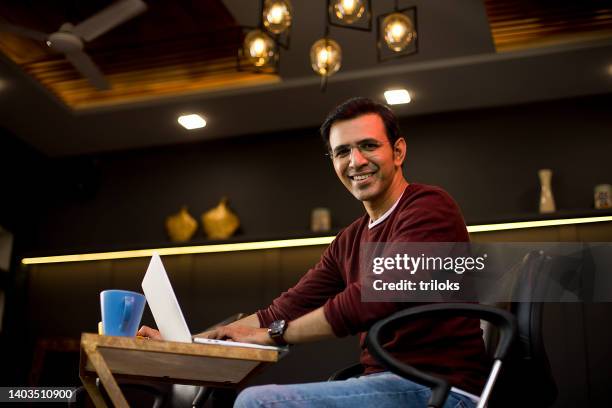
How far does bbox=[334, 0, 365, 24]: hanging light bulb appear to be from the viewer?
334cm

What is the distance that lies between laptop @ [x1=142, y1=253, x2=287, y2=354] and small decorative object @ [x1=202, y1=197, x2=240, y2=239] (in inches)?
148

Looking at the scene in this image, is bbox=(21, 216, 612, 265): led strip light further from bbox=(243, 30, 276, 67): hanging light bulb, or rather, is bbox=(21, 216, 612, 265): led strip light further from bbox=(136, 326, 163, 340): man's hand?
bbox=(136, 326, 163, 340): man's hand

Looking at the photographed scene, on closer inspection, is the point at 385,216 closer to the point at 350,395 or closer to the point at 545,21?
the point at 350,395

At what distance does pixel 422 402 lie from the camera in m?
→ 1.47

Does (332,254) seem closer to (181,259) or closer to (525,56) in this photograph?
(525,56)

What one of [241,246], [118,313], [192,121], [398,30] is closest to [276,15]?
[398,30]

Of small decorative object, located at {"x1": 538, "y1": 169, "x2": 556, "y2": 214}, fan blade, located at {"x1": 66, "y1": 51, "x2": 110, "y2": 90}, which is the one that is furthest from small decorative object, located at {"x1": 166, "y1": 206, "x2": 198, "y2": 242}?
small decorative object, located at {"x1": 538, "y1": 169, "x2": 556, "y2": 214}

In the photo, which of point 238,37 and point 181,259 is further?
point 181,259

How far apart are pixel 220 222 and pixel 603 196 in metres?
2.57

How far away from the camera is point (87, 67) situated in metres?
4.07

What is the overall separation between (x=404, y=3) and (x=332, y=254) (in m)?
2.34

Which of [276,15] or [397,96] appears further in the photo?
[397,96]

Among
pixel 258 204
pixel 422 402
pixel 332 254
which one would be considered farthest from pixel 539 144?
pixel 422 402

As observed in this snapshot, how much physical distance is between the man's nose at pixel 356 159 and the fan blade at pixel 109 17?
216cm
